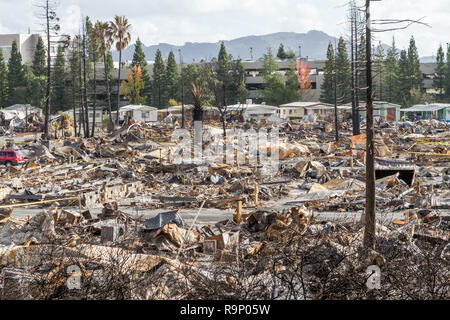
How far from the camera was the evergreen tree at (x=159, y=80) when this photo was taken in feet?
266

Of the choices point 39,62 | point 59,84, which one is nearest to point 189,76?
point 59,84

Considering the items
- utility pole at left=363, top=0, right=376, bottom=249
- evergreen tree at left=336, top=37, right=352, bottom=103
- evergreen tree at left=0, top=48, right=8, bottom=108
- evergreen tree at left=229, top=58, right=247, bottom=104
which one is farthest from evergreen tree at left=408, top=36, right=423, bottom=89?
utility pole at left=363, top=0, right=376, bottom=249

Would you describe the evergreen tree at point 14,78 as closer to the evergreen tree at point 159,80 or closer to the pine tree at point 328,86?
the evergreen tree at point 159,80

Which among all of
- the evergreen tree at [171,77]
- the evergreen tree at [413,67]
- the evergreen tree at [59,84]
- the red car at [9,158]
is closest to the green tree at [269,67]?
the evergreen tree at [171,77]

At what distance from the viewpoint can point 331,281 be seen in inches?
365

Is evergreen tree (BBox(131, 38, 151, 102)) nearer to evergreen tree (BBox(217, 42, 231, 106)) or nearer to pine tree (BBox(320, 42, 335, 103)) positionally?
evergreen tree (BBox(217, 42, 231, 106))

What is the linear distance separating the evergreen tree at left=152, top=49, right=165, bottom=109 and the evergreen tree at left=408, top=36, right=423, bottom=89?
117 feet

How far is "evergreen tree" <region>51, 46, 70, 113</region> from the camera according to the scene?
243ft

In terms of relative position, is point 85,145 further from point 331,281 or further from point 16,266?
point 331,281

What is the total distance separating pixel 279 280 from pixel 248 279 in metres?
0.53

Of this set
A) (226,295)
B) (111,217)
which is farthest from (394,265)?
(111,217)

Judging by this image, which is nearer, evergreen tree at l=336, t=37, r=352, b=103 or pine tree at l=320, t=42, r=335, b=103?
evergreen tree at l=336, t=37, r=352, b=103

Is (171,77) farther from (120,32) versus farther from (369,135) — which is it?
(369,135)

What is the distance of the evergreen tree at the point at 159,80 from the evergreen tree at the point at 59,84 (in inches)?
504
